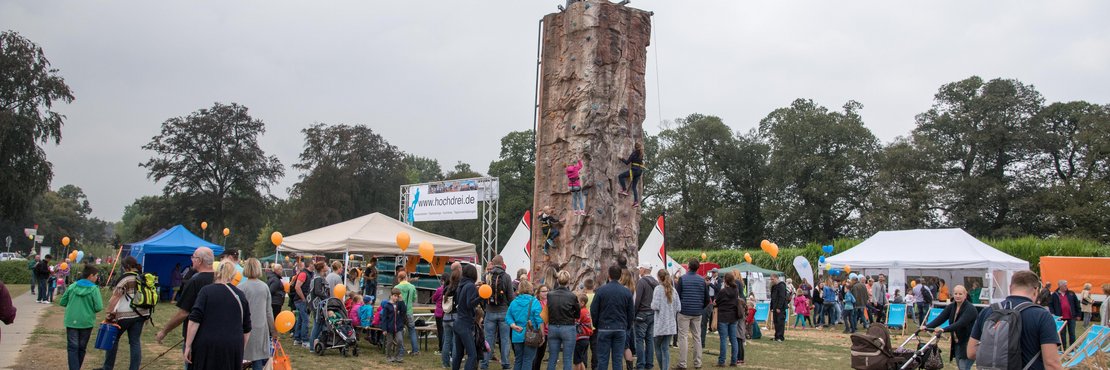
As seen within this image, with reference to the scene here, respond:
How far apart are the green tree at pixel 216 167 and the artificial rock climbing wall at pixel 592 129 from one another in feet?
119

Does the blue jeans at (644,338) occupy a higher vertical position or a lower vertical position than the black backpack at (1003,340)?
lower

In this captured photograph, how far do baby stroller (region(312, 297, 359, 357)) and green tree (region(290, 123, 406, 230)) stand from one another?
36.4 metres

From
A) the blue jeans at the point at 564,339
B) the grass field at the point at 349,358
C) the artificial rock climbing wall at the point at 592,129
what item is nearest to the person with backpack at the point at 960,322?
the grass field at the point at 349,358

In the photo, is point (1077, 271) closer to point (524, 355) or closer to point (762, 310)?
point (762, 310)

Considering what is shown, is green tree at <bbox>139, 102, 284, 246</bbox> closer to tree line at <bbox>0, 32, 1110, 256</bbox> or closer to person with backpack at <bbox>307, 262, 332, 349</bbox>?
tree line at <bbox>0, 32, 1110, 256</bbox>

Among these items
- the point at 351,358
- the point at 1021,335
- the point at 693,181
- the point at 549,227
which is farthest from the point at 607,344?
the point at 693,181

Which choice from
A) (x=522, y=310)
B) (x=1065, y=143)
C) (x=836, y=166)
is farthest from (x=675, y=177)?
(x=522, y=310)

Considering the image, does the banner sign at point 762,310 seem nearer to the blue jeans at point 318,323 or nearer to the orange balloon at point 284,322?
the blue jeans at point 318,323

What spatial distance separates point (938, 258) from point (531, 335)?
16511 mm

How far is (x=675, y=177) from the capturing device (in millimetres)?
48219

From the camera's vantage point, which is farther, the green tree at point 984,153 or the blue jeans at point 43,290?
the green tree at point 984,153

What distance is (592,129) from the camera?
1212cm

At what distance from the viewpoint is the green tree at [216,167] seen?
4338 cm

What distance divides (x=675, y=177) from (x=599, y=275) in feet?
122
